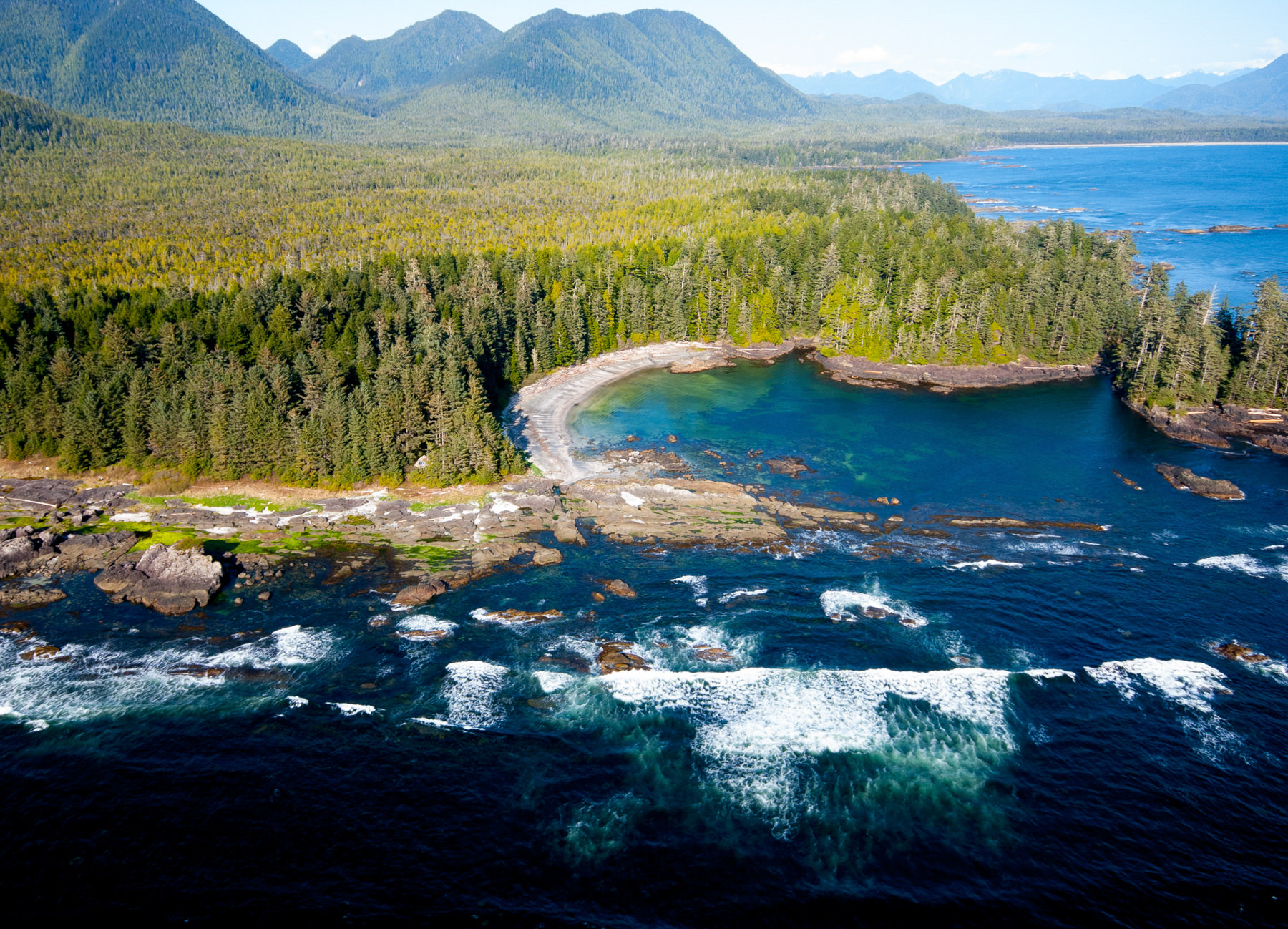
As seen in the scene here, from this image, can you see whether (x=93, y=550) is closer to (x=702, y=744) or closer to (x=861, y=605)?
(x=702, y=744)

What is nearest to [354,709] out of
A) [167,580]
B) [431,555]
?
[431,555]

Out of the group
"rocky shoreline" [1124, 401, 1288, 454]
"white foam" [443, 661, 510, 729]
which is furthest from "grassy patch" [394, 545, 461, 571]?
"rocky shoreline" [1124, 401, 1288, 454]

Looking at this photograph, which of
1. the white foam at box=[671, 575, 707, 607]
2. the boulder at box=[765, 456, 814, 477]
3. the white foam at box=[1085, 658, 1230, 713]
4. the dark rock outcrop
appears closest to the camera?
the white foam at box=[1085, 658, 1230, 713]

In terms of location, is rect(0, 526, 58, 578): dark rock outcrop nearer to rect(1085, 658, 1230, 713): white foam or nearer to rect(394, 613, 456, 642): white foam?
rect(394, 613, 456, 642): white foam

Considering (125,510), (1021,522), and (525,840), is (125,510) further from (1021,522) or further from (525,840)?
(1021,522)

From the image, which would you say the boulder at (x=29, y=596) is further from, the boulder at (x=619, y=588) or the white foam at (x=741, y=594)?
the white foam at (x=741, y=594)
